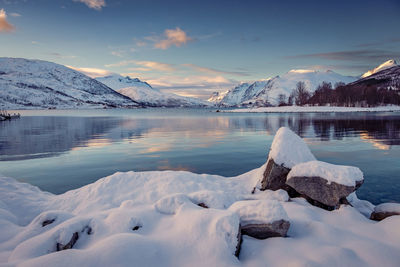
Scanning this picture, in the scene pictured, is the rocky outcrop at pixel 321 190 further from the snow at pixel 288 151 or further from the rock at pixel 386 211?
the snow at pixel 288 151

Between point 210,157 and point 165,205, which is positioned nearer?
point 165,205

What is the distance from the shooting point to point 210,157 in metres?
17.6

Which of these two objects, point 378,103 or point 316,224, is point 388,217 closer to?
point 316,224

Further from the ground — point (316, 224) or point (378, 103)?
point (378, 103)

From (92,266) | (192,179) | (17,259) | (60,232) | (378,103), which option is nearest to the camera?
(92,266)

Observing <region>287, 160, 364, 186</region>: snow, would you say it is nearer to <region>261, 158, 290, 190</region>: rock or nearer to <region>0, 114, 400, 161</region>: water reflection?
<region>261, 158, 290, 190</region>: rock

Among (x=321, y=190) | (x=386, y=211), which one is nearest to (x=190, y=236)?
(x=321, y=190)

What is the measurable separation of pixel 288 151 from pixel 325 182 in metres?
2.03

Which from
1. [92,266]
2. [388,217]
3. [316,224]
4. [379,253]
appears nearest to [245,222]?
[316,224]

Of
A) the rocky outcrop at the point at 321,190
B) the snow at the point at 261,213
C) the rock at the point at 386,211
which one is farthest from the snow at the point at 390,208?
the snow at the point at 261,213

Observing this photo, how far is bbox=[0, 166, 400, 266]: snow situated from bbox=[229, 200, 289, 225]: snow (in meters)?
0.02

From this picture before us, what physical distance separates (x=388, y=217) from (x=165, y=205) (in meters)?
6.07

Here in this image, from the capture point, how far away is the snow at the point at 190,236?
14.7ft

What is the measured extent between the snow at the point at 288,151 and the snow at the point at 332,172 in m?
0.83
